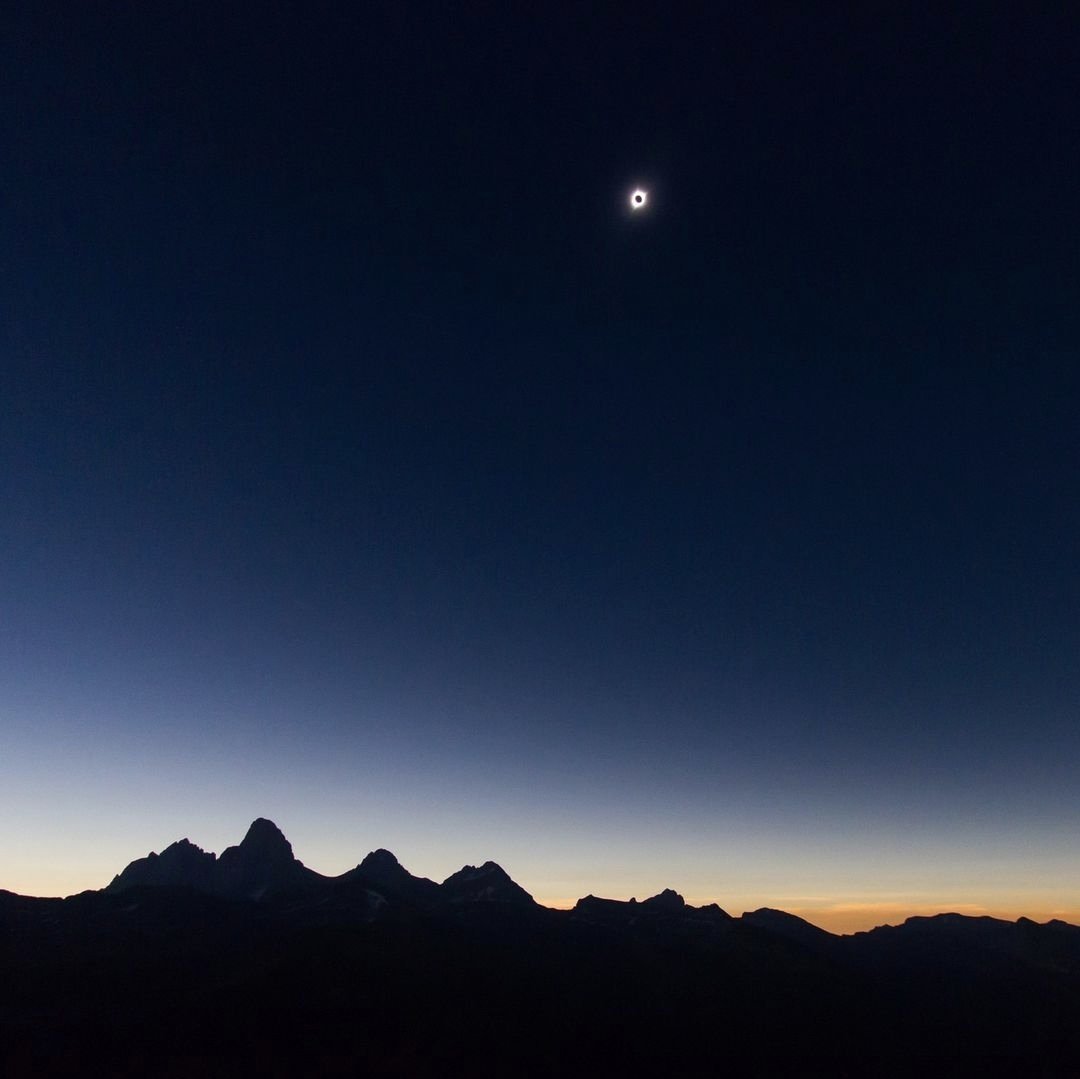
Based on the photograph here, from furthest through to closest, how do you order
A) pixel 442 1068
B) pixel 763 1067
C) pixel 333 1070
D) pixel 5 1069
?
pixel 763 1067
pixel 442 1068
pixel 333 1070
pixel 5 1069

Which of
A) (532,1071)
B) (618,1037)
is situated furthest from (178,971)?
(618,1037)

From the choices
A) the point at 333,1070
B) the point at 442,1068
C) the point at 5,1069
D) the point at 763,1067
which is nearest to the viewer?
the point at 5,1069

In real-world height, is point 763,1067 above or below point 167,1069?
below

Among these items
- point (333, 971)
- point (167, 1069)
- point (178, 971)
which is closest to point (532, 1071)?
point (333, 971)

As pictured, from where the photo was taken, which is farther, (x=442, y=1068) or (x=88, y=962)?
(x=88, y=962)

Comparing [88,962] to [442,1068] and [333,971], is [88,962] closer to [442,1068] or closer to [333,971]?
[333,971]

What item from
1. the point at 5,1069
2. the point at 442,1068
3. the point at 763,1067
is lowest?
the point at 763,1067

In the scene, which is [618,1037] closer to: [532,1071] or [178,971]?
[532,1071]

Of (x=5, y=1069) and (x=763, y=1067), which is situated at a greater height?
(x=5, y=1069)

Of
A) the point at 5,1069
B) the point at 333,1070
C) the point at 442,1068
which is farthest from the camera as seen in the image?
the point at 442,1068
